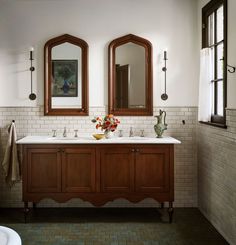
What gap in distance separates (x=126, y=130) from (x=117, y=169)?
81 cm

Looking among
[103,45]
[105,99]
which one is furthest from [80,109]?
[103,45]

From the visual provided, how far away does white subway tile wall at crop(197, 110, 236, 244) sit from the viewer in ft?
14.3

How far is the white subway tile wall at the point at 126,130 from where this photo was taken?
5.86m

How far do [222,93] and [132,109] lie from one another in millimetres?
1350

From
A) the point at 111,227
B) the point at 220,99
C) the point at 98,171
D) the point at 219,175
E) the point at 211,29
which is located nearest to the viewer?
the point at 219,175

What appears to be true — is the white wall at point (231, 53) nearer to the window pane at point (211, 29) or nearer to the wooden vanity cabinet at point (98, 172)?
the window pane at point (211, 29)

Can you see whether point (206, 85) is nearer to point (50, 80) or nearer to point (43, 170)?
point (50, 80)

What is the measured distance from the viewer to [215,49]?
17.1 ft

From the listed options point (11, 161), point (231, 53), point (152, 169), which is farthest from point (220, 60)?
point (11, 161)

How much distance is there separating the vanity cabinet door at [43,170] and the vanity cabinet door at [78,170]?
0.29 feet

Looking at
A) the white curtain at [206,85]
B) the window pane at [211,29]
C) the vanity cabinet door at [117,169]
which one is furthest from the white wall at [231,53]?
the vanity cabinet door at [117,169]

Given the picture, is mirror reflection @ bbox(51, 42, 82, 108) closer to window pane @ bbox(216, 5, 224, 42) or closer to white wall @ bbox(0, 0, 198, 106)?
white wall @ bbox(0, 0, 198, 106)

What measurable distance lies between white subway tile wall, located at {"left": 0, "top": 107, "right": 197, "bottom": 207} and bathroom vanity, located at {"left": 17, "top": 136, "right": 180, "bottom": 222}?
0.64 m

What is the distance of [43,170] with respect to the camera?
525 cm
